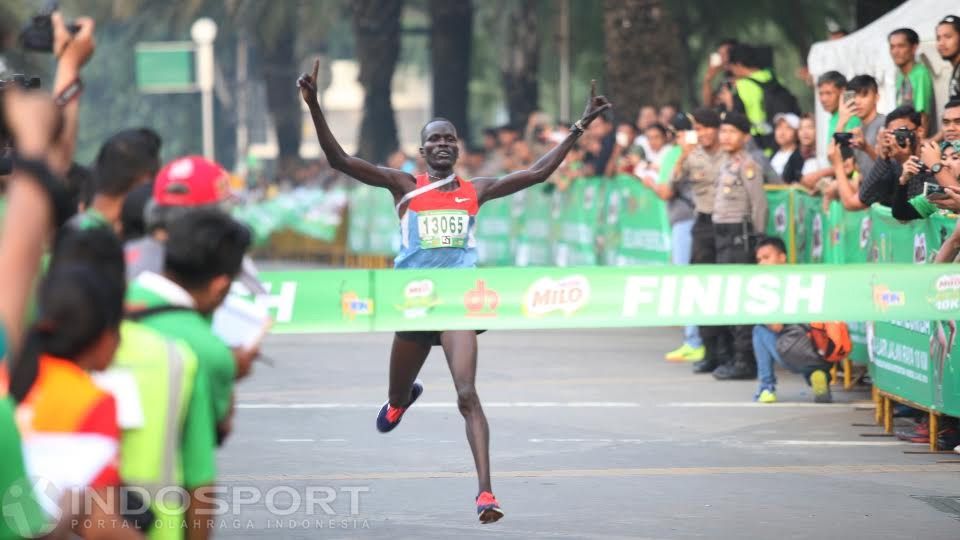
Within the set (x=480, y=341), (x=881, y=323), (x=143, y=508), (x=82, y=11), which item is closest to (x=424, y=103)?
(x=82, y=11)

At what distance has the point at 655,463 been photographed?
11180 millimetres

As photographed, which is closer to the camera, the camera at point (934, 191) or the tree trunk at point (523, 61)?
the camera at point (934, 191)

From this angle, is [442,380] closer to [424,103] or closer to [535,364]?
[535,364]

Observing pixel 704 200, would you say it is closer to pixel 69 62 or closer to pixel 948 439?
pixel 948 439

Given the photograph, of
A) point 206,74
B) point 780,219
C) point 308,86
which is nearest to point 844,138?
point 780,219

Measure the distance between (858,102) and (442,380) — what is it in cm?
411

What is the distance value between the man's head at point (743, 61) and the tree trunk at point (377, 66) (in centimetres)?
1830

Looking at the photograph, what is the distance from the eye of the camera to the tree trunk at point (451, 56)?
118 feet

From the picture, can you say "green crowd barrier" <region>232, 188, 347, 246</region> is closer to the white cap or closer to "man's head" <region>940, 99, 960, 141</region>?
the white cap

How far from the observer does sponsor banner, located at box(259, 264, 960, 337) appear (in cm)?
992

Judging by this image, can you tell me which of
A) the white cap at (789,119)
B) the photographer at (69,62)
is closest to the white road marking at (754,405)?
the white cap at (789,119)

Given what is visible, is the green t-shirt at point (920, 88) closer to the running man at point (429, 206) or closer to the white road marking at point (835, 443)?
the white road marking at point (835, 443)

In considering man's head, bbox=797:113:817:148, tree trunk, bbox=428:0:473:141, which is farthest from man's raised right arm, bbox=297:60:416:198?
tree trunk, bbox=428:0:473:141

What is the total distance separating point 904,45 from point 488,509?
22.2 feet
